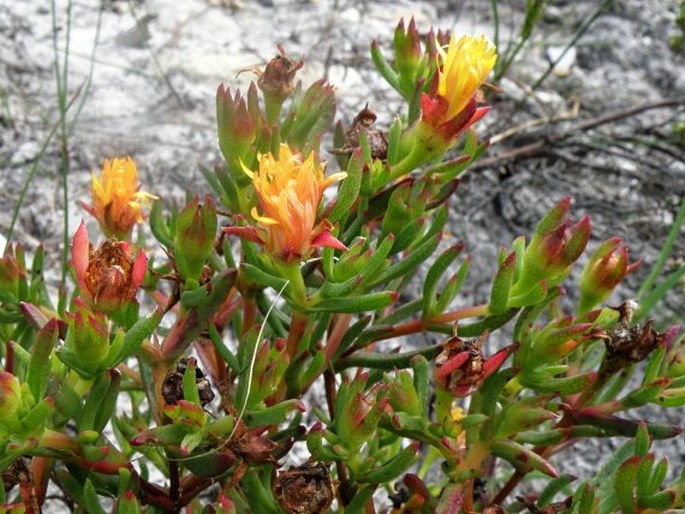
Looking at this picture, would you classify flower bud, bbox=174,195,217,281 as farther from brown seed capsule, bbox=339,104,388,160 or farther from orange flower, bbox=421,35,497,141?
orange flower, bbox=421,35,497,141

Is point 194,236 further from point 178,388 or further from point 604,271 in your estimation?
point 604,271

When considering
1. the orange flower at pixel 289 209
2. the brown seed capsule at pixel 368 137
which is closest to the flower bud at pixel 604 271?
the brown seed capsule at pixel 368 137

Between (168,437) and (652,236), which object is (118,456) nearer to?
(168,437)

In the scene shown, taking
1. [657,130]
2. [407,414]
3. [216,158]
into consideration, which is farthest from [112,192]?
[657,130]

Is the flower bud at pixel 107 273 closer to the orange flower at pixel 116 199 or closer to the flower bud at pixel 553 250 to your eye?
the orange flower at pixel 116 199

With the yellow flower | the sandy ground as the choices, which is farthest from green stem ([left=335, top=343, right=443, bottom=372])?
the sandy ground

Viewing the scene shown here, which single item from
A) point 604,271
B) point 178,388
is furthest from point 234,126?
point 604,271
